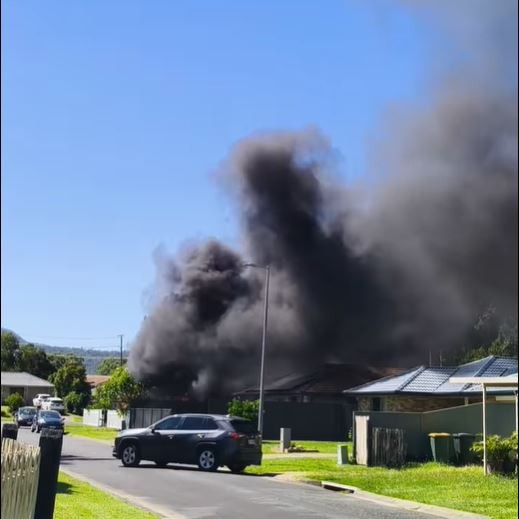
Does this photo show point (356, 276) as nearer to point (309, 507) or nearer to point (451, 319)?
point (451, 319)

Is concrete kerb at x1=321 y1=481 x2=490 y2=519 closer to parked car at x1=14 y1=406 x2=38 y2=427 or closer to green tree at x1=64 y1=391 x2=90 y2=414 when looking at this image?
parked car at x1=14 y1=406 x2=38 y2=427

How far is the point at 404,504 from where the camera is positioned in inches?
566

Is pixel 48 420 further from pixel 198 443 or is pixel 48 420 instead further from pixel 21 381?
pixel 21 381

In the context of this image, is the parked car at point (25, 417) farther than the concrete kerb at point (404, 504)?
Yes

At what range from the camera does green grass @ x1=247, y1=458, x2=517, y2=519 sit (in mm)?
13925

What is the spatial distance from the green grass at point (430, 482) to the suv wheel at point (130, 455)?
2.97m

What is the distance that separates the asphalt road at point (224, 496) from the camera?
1280 cm

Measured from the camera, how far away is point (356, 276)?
59.0 m

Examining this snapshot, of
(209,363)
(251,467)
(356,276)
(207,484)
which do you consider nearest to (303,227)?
(356,276)

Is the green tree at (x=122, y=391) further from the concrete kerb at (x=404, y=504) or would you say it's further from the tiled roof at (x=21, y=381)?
the concrete kerb at (x=404, y=504)

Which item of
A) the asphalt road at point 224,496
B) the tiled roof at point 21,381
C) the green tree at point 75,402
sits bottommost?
the asphalt road at point 224,496

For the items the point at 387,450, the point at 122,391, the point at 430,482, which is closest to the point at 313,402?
the point at 122,391

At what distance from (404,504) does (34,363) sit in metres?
80.9

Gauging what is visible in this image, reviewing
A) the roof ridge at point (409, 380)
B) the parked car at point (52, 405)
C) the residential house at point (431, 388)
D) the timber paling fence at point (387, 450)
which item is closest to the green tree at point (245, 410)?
the residential house at point (431, 388)
